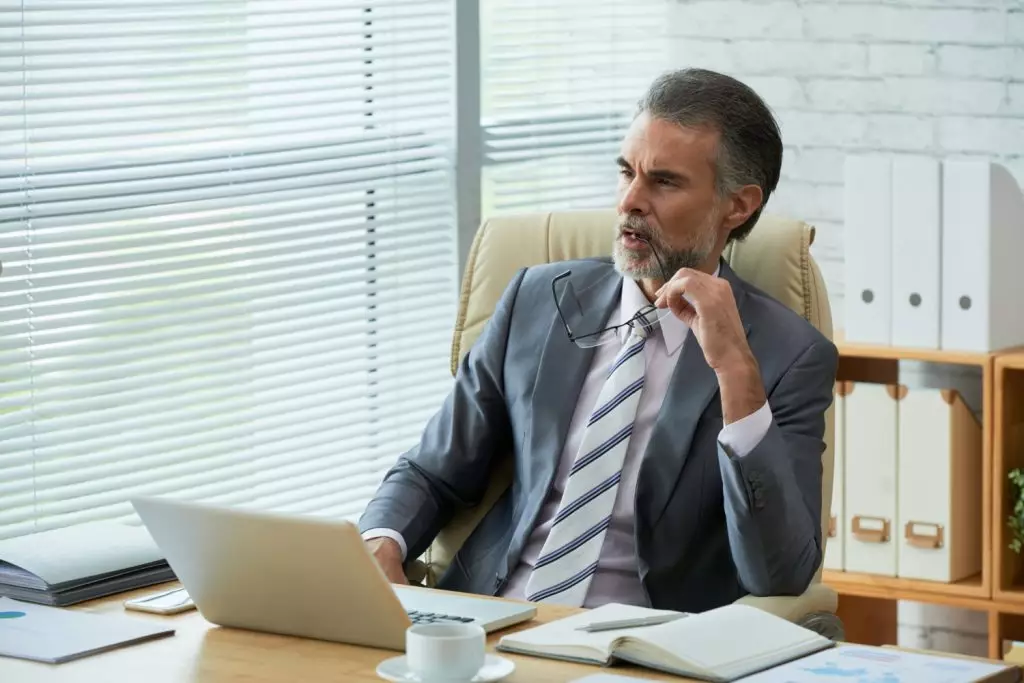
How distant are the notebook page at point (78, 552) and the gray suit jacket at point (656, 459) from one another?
0.41 m

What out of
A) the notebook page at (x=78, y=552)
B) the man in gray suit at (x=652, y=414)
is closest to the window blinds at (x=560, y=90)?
the man in gray suit at (x=652, y=414)

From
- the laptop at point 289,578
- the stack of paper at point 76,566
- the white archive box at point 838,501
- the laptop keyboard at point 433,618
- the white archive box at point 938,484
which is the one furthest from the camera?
the white archive box at point 838,501

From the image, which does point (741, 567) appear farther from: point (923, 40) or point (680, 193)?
point (923, 40)

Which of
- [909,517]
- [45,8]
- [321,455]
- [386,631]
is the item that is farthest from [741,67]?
[386,631]

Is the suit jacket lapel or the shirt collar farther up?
the shirt collar

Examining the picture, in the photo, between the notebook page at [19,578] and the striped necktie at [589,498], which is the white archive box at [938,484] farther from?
the notebook page at [19,578]

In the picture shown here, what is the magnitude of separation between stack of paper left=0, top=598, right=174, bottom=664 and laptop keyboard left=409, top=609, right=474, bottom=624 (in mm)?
269

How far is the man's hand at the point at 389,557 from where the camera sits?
232 centimetres

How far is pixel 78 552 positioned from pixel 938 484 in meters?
1.86

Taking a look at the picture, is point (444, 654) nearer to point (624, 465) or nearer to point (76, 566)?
point (76, 566)

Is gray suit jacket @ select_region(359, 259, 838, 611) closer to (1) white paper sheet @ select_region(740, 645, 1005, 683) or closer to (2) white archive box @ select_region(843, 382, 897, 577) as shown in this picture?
(1) white paper sheet @ select_region(740, 645, 1005, 683)

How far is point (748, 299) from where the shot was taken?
2.40 meters

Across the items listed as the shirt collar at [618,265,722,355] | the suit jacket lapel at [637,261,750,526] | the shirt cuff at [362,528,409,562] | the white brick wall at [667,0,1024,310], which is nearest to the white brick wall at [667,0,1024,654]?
the white brick wall at [667,0,1024,310]

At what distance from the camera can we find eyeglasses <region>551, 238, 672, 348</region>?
2.42 metres
